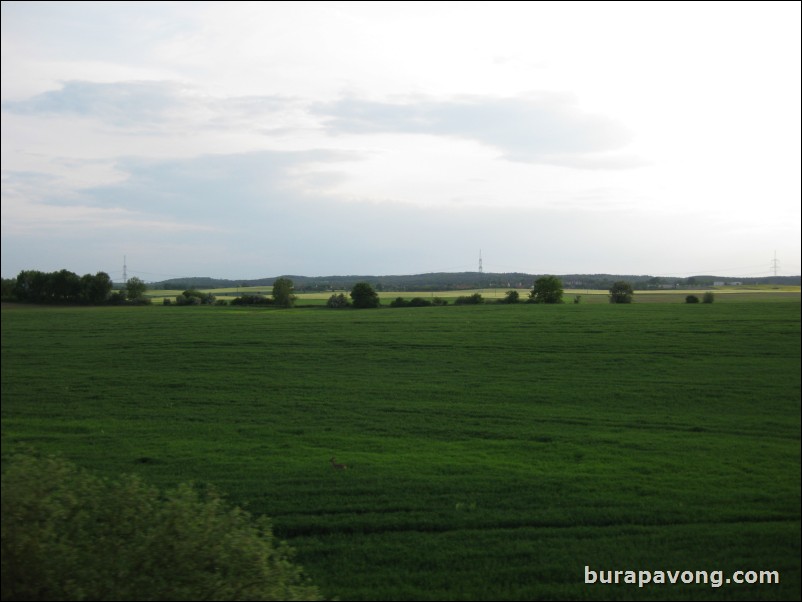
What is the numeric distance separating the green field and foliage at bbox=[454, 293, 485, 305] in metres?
0.91

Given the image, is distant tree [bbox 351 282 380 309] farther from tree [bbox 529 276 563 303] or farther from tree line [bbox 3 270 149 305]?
tree line [bbox 3 270 149 305]

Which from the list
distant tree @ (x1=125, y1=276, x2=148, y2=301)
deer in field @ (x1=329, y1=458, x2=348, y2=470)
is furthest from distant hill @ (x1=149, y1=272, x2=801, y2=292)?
deer in field @ (x1=329, y1=458, x2=348, y2=470)

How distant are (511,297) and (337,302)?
21.8ft

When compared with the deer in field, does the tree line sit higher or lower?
higher

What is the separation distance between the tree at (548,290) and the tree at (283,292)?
26.6ft

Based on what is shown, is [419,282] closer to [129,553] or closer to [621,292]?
[621,292]

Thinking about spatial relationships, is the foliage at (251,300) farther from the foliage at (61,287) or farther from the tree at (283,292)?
the foliage at (61,287)

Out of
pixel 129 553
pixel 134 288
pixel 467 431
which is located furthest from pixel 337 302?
pixel 129 553

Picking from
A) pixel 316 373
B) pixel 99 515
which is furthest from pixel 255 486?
pixel 316 373

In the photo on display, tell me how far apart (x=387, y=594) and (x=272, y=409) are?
895cm

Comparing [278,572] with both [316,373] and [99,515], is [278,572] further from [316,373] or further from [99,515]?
[316,373]

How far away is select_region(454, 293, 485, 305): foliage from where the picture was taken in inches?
841

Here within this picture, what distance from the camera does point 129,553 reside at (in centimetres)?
458

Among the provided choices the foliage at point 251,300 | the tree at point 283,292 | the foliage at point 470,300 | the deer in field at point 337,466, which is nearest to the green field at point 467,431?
the deer in field at point 337,466
